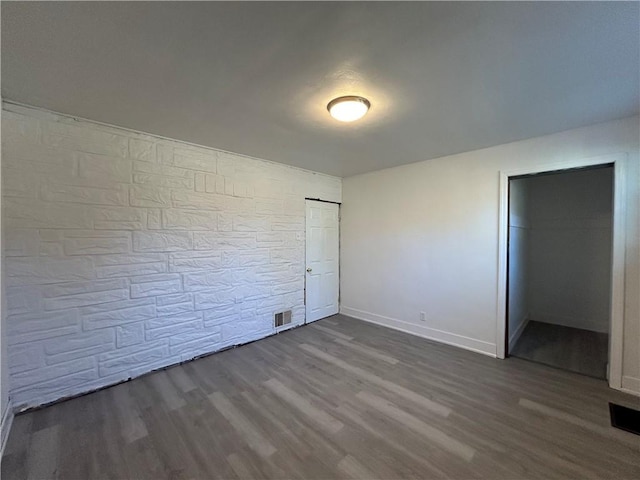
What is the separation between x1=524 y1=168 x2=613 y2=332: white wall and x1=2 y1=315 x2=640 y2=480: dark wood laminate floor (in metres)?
2.18

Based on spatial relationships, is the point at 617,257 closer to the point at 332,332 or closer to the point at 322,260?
the point at 332,332

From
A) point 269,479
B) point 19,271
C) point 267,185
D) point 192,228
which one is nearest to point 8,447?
point 19,271

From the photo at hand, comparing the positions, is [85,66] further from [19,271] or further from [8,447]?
[8,447]

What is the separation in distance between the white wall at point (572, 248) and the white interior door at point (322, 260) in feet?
11.1

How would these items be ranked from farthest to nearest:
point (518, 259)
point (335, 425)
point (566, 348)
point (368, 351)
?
point (518, 259) < point (566, 348) < point (368, 351) < point (335, 425)

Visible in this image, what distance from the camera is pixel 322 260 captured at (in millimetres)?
4488

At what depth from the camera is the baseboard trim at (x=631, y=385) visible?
229 cm

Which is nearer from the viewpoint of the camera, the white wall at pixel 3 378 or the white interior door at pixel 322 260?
the white wall at pixel 3 378

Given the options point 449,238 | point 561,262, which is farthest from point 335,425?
point 561,262

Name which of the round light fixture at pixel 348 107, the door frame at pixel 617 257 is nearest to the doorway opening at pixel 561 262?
the door frame at pixel 617 257

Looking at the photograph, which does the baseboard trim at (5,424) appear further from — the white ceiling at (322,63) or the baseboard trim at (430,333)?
the baseboard trim at (430,333)

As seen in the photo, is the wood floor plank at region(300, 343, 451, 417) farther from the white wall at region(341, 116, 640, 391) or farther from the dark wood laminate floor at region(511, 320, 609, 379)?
the dark wood laminate floor at region(511, 320, 609, 379)

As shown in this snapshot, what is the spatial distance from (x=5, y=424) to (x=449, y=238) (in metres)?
4.54

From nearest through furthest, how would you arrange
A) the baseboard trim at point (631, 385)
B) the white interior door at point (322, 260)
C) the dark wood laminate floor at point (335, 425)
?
the dark wood laminate floor at point (335, 425)
the baseboard trim at point (631, 385)
the white interior door at point (322, 260)
